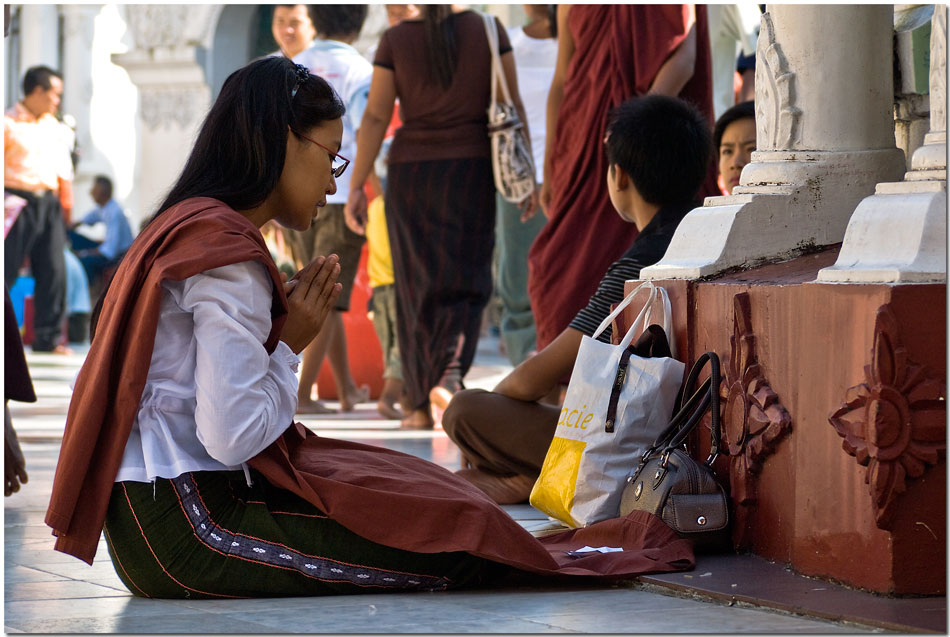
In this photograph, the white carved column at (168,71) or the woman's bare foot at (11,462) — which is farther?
the white carved column at (168,71)

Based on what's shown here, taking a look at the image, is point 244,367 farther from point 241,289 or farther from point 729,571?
point 729,571

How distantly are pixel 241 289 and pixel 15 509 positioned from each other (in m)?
1.99

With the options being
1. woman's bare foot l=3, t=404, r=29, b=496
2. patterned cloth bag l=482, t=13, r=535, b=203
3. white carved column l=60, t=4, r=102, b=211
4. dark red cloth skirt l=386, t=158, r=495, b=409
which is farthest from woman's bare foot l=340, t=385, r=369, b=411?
white carved column l=60, t=4, r=102, b=211

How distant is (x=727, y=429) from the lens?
354 centimetres

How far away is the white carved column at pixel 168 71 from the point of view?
658 inches

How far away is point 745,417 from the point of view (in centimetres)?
341

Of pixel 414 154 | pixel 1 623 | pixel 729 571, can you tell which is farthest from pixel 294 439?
pixel 414 154

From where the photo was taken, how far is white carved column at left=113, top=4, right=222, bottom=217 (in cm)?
1672

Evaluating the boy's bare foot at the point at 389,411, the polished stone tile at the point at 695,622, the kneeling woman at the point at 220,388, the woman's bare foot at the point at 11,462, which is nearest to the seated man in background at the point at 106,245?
the boy's bare foot at the point at 389,411

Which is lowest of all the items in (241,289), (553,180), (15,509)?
(15,509)

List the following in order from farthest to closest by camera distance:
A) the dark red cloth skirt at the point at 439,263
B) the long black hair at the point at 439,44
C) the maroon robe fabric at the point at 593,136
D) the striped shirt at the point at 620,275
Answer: the dark red cloth skirt at the point at 439,263, the long black hair at the point at 439,44, the maroon robe fabric at the point at 593,136, the striped shirt at the point at 620,275

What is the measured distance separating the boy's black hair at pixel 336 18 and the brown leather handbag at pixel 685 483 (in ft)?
14.6

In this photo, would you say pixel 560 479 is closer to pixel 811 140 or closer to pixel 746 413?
pixel 746 413

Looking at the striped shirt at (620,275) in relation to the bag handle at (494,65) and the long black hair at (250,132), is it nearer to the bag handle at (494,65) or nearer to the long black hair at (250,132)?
the long black hair at (250,132)
